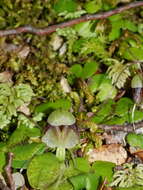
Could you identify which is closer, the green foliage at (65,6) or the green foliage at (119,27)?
the green foliage at (119,27)

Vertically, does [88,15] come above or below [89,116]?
above

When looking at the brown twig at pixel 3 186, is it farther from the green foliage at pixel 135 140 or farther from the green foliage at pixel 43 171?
the green foliage at pixel 135 140

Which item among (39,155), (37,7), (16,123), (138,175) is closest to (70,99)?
(16,123)

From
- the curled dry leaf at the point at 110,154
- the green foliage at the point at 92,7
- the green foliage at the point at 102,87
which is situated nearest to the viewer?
the curled dry leaf at the point at 110,154

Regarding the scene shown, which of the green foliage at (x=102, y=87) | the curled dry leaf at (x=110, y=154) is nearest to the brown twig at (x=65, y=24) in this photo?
the green foliage at (x=102, y=87)

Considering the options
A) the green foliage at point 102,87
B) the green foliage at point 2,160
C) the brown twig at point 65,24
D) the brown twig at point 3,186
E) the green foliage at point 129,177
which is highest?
the brown twig at point 65,24

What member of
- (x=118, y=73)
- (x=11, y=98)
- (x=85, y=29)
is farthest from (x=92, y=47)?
(x=11, y=98)

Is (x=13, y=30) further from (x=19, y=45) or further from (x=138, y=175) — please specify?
(x=138, y=175)

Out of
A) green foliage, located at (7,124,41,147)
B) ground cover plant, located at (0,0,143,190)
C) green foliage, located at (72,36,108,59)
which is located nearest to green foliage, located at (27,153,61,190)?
ground cover plant, located at (0,0,143,190)

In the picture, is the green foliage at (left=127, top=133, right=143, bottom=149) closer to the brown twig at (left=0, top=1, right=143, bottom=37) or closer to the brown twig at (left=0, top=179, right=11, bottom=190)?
the brown twig at (left=0, top=179, right=11, bottom=190)
